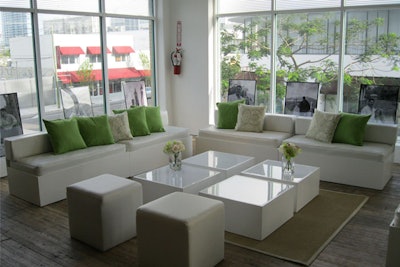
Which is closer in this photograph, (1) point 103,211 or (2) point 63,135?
(1) point 103,211

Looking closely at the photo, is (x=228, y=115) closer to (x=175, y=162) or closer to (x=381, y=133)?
(x=175, y=162)

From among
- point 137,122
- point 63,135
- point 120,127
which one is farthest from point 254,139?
point 63,135

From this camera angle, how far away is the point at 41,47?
673 centimetres

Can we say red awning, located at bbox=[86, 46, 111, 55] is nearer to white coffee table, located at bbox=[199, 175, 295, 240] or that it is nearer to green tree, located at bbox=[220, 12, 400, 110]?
green tree, located at bbox=[220, 12, 400, 110]

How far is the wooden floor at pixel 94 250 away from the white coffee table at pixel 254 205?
0.91 feet

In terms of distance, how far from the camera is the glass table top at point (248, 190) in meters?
4.32

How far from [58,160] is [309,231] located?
301 centimetres

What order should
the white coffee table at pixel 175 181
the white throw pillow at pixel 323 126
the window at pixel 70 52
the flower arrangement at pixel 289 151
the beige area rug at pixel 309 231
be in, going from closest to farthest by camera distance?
the beige area rug at pixel 309 231 < the white coffee table at pixel 175 181 < the flower arrangement at pixel 289 151 < the white throw pillow at pixel 323 126 < the window at pixel 70 52

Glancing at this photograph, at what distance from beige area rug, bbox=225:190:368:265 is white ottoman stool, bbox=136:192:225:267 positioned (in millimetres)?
505

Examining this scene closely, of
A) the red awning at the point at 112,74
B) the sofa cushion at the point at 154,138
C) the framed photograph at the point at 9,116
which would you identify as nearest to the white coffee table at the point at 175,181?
the sofa cushion at the point at 154,138

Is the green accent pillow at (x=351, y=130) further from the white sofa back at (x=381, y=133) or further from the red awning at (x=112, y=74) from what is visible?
the red awning at (x=112, y=74)

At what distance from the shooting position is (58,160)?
5.32m

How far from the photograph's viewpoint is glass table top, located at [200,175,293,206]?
170 inches

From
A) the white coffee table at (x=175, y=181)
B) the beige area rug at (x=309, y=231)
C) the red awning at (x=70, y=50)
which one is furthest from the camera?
the red awning at (x=70, y=50)
